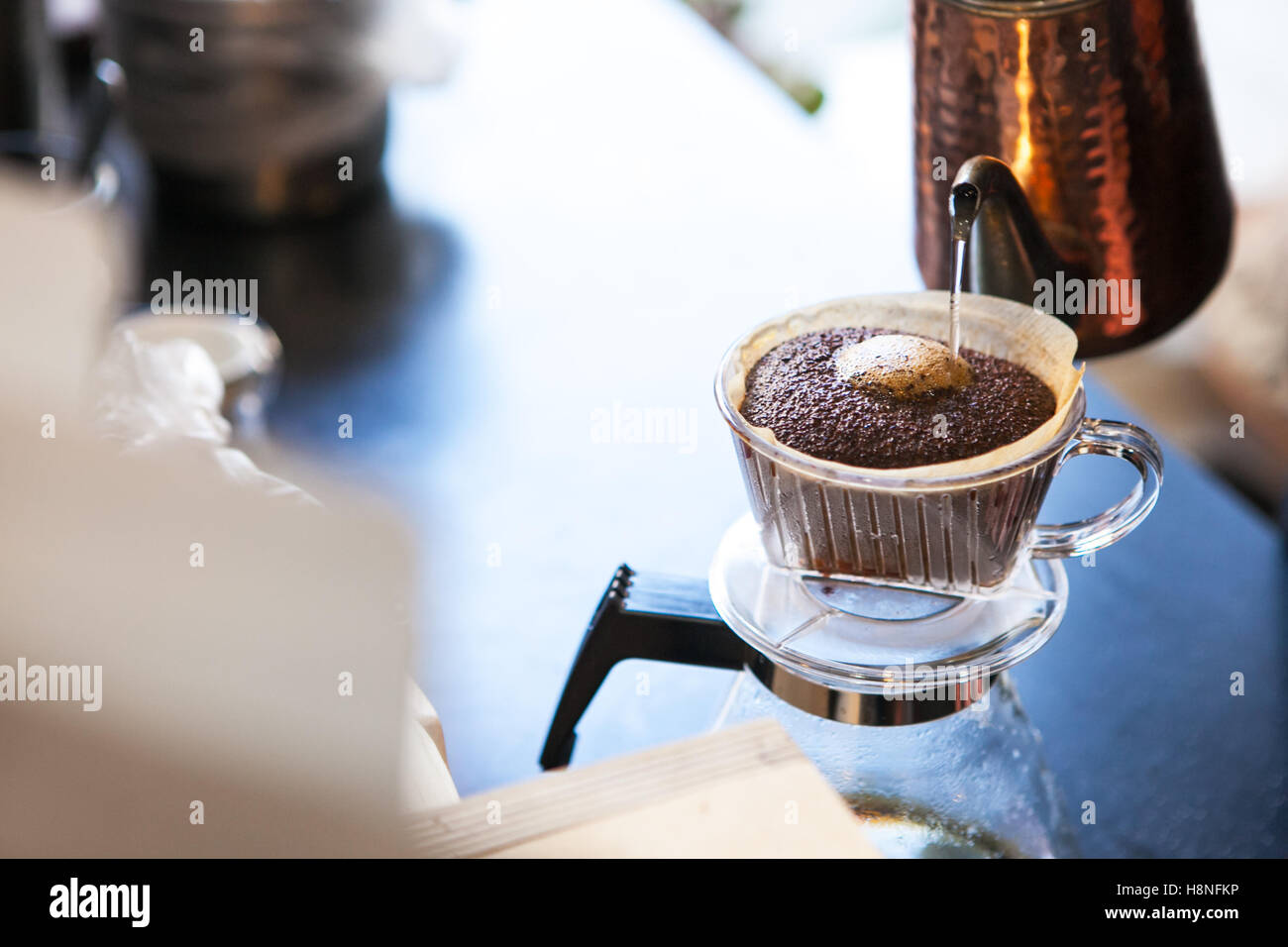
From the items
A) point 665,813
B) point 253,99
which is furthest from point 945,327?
point 253,99

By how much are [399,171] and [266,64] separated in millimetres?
254

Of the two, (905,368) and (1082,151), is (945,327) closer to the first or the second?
(905,368)

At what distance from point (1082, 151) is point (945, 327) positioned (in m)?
0.15

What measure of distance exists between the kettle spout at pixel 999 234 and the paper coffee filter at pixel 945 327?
31 millimetres

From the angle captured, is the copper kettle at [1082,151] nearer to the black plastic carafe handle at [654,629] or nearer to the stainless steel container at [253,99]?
the black plastic carafe handle at [654,629]

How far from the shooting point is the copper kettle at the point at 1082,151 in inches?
21.8

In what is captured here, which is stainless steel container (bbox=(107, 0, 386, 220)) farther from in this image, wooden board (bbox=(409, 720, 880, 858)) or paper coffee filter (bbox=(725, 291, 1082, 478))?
wooden board (bbox=(409, 720, 880, 858))

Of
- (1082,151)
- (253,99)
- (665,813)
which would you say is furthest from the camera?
(253,99)

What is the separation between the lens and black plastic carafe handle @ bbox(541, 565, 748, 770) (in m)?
0.52

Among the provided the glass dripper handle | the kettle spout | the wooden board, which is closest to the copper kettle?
the kettle spout

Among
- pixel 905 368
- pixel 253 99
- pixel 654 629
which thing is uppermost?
pixel 253 99

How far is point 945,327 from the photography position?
495 mm
